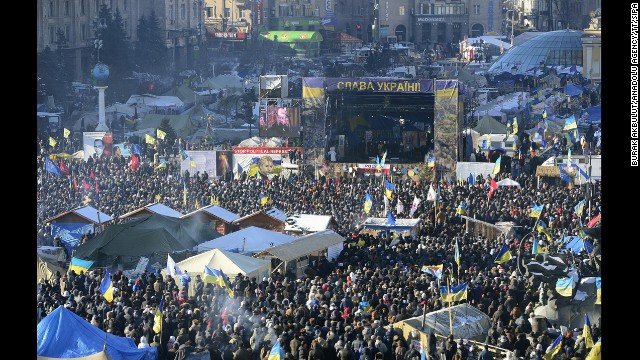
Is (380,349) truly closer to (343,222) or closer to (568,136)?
(343,222)

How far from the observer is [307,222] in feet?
90.1

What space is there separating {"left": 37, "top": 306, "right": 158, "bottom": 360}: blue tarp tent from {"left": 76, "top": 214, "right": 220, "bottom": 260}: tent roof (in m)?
7.57

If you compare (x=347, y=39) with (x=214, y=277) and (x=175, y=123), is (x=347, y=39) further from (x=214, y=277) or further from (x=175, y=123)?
(x=214, y=277)

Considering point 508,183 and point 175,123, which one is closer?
point 508,183

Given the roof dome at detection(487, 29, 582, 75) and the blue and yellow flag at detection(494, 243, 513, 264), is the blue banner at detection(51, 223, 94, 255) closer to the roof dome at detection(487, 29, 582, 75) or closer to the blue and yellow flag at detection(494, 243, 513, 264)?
the blue and yellow flag at detection(494, 243, 513, 264)

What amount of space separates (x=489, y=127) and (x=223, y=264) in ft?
78.7

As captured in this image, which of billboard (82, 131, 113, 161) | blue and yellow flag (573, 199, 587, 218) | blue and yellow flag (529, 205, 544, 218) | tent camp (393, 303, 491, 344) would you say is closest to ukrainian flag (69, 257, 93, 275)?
tent camp (393, 303, 491, 344)

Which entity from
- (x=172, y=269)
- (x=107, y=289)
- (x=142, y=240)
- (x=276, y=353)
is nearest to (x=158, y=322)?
(x=107, y=289)

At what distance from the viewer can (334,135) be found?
3991 cm

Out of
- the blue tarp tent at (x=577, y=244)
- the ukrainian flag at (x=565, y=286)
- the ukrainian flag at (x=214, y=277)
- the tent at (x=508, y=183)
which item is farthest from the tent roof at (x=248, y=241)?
the tent at (x=508, y=183)

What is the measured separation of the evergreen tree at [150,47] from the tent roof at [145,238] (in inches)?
1922

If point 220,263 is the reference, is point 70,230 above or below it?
below

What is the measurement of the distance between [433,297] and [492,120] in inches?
1016
